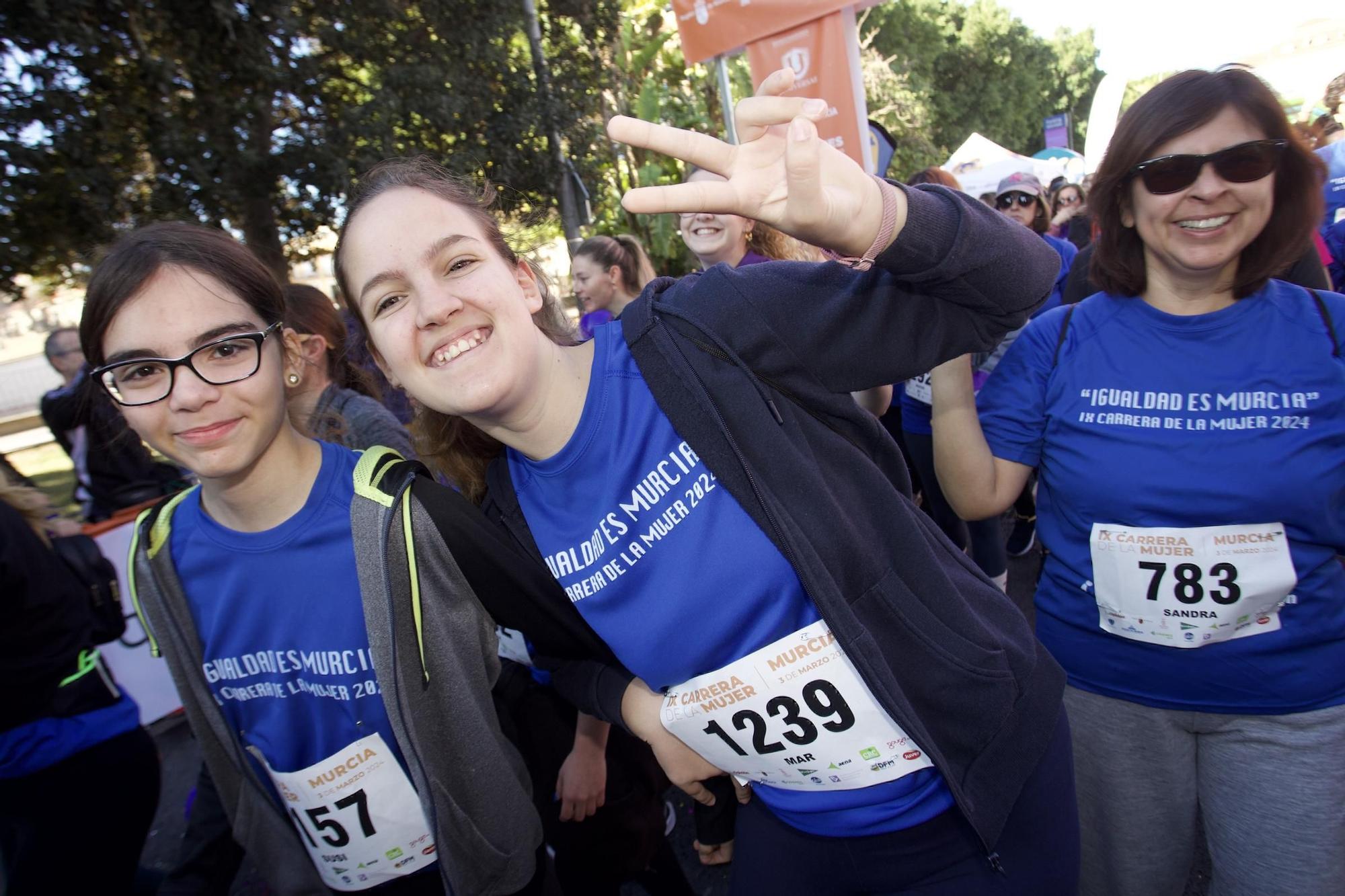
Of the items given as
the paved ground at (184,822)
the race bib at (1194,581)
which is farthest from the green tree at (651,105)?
the race bib at (1194,581)

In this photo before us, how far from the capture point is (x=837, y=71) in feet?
18.2

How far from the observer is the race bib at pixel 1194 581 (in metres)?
1.66

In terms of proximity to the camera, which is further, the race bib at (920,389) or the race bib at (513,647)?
the race bib at (920,389)

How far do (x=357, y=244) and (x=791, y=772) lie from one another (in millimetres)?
1301

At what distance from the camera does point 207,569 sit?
173 cm

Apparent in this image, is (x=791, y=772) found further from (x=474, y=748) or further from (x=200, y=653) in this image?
(x=200, y=653)

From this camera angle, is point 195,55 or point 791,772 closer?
point 791,772

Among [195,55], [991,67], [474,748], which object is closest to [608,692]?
[474,748]

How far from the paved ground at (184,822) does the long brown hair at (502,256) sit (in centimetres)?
205

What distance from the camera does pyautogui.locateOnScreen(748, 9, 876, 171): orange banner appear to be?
5449 millimetres

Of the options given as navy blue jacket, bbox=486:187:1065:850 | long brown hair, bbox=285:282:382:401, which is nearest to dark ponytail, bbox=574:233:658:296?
long brown hair, bbox=285:282:382:401

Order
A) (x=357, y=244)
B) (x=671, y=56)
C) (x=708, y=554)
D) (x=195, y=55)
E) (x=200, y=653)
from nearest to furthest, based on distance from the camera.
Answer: (x=708, y=554) → (x=357, y=244) → (x=200, y=653) → (x=195, y=55) → (x=671, y=56)

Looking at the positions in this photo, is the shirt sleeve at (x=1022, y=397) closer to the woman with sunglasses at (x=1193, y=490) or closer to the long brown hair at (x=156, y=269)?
the woman with sunglasses at (x=1193, y=490)

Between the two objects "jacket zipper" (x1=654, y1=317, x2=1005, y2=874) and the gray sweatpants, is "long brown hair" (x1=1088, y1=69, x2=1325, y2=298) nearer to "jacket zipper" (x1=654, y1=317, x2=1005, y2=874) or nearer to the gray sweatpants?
the gray sweatpants
